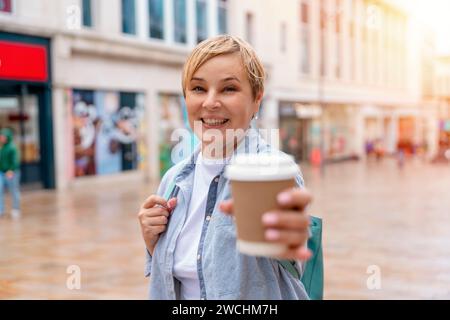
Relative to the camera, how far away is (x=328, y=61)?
97.7 feet

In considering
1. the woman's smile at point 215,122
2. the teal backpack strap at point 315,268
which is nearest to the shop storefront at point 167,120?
the teal backpack strap at point 315,268

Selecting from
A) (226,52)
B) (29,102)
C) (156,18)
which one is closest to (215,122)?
(226,52)

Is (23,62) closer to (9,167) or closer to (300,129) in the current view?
(9,167)

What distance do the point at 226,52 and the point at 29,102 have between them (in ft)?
47.8

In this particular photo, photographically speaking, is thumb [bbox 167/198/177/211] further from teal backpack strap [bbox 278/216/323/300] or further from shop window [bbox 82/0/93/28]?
shop window [bbox 82/0/93/28]

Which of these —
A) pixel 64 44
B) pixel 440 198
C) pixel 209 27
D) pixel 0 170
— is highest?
pixel 209 27

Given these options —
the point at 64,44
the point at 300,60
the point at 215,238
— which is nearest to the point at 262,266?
the point at 215,238

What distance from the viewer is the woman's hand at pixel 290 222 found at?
1.14m

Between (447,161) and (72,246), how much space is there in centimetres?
2473

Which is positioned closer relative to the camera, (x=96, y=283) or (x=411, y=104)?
(x=96, y=283)

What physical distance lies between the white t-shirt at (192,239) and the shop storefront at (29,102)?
43.5ft

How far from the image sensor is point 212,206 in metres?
1.70

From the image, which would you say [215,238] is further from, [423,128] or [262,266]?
[423,128]

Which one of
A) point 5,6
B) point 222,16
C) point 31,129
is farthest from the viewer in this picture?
point 222,16
